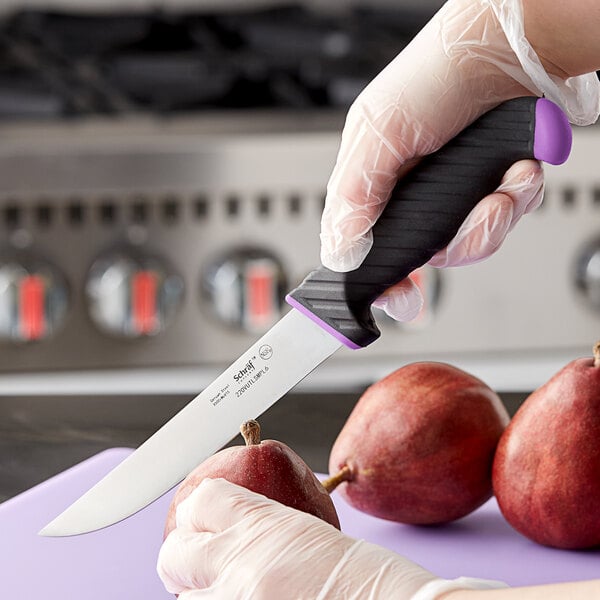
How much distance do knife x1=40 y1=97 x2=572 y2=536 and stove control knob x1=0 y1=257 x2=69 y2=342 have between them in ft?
3.61

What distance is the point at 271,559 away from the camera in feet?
2.16

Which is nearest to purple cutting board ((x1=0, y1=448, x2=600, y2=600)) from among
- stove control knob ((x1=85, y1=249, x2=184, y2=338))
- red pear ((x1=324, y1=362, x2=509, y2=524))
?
red pear ((x1=324, y1=362, x2=509, y2=524))

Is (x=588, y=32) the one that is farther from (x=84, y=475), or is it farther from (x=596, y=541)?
(x=84, y=475)

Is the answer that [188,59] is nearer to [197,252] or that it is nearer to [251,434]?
[197,252]

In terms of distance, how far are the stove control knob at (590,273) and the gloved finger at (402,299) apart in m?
1.17

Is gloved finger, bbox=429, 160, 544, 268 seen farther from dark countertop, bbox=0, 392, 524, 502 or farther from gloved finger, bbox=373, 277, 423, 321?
dark countertop, bbox=0, 392, 524, 502

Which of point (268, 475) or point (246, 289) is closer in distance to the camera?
point (268, 475)

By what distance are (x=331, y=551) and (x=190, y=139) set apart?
4.29 feet

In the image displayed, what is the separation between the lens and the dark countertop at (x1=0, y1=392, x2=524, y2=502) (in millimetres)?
1095

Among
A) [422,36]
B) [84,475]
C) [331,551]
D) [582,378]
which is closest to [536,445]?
[582,378]

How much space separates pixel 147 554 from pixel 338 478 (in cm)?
17

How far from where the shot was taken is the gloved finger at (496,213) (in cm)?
78

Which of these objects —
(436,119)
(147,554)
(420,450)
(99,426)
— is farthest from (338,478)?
(99,426)

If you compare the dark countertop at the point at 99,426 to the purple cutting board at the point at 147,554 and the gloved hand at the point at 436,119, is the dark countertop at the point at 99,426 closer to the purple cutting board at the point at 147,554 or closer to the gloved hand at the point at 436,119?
the purple cutting board at the point at 147,554
